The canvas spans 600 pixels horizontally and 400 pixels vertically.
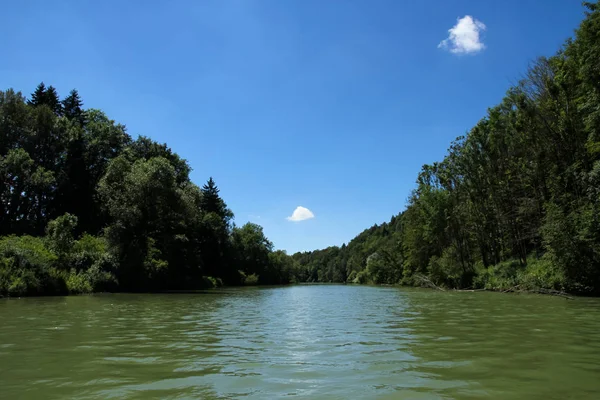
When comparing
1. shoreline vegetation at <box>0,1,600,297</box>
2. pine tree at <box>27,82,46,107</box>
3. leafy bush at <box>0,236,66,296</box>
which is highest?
pine tree at <box>27,82,46,107</box>

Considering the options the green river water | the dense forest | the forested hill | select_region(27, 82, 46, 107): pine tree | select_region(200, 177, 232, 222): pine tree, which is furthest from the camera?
select_region(200, 177, 232, 222): pine tree

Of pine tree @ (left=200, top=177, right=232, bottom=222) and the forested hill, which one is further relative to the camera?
pine tree @ (left=200, top=177, right=232, bottom=222)

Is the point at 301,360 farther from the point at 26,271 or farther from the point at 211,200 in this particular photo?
the point at 211,200

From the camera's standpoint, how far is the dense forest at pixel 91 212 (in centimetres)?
3381

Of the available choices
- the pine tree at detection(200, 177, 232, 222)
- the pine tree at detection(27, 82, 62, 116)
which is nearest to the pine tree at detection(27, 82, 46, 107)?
the pine tree at detection(27, 82, 62, 116)

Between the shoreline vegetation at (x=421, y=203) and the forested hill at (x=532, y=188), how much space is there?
0.12 meters

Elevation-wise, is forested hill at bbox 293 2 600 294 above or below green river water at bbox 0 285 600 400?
above

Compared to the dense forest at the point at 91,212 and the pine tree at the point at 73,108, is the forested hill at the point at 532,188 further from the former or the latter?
the pine tree at the point at 73,108

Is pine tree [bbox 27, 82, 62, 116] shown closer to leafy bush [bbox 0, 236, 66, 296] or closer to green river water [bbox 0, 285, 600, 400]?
leafy bush [bbox 0, 236, 66, 296]

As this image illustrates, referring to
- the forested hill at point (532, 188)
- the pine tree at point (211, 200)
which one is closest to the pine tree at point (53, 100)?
the pine tree at point (211, 200)

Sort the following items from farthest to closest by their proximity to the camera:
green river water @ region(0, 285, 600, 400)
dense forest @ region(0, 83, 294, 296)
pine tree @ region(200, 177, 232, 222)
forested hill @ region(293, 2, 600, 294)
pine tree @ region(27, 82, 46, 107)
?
1. pine tree @ region(200, 177, 232, 222)
2. pine tree @ region(27, 82, 46, 107)
3. dense forest @ region(0, 83, 294, 296)
4. forested hill @ region(293, 2, 600, 294)
5. green river water @ region(0, 285, 600, 400)

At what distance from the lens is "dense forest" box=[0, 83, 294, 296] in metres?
33.8

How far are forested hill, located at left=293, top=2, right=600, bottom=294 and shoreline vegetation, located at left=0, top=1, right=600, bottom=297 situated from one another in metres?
0.12

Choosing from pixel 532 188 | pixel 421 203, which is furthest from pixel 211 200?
pixel 532 188
